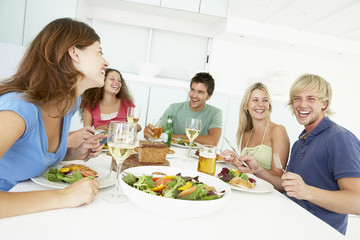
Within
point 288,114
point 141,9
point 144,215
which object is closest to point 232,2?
point 141,9

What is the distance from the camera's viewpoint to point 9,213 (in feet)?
2.05

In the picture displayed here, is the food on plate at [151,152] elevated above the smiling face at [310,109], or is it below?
below

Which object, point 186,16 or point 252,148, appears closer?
point 252,148

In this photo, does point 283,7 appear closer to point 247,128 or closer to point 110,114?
point 247,128

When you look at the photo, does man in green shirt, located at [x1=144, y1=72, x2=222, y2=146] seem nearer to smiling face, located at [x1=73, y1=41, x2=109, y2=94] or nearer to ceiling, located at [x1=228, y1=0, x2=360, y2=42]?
ceiling, located at [x1=228, y1=0, x2=360, y2=42]

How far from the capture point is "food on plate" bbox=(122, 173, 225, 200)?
724 millimetres

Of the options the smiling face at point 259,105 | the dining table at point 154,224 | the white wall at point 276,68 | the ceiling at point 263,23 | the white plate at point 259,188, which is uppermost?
the ceiling at point 263,23

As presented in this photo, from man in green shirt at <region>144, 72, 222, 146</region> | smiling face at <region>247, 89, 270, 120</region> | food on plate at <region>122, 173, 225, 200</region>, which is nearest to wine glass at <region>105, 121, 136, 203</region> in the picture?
food on plate at <region>122, 173, 225, 200</region>

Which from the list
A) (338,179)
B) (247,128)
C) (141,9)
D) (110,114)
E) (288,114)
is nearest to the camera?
(338,179)

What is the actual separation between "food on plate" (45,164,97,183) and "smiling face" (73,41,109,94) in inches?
13.5


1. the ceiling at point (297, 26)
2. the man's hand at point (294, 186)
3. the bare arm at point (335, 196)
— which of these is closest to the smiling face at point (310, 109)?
the bare arm at point (335, 196)

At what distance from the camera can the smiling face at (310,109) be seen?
57.4 inches

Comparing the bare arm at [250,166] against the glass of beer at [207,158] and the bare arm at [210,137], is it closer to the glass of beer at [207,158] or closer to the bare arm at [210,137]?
the glass of beer at [207,158]

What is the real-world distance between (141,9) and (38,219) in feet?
11.3
